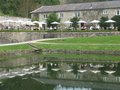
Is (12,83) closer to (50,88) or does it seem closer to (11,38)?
(50,88)

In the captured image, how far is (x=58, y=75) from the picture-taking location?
1507 inches

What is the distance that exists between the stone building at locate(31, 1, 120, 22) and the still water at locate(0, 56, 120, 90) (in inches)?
2105

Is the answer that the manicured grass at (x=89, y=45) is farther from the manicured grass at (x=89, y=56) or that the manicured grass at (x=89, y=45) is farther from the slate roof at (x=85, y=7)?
the slate roof at (x=85, y=7)

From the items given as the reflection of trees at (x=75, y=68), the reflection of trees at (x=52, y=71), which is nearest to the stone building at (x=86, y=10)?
the reflection of trees at (x=75, y=68)

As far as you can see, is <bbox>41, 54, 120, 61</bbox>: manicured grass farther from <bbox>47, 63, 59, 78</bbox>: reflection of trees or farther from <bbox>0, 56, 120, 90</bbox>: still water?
<bbox>47, 63, 59, 78</bbox>: reflection of trees

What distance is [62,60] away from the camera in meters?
51.1

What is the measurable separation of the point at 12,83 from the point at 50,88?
3.96 m

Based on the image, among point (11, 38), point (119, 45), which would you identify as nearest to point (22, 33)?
point (11, 38)

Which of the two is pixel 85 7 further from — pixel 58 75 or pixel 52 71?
pixel 58 75

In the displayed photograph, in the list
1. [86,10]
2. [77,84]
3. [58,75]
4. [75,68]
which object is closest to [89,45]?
[75,68]

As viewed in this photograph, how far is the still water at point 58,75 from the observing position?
1287 inches

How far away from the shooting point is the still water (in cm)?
3269

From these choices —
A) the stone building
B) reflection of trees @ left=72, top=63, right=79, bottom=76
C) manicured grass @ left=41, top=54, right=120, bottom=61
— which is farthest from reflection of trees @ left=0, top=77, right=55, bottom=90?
the stone building

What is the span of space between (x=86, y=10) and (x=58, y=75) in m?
66.0
